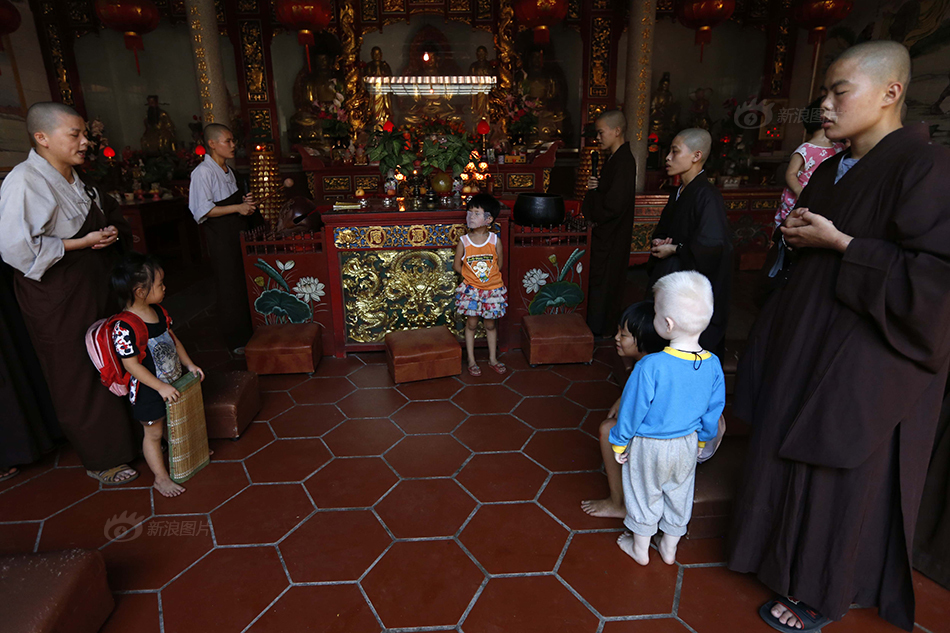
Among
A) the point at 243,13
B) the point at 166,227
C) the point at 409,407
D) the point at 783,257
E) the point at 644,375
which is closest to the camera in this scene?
the point at 644,375

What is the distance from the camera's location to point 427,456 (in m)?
3.04

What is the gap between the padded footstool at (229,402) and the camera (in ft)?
10.4

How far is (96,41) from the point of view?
32.6ft

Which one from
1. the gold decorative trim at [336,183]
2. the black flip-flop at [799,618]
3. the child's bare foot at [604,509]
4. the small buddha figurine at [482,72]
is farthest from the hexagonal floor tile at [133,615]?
the small buddha figurine at [482,72]

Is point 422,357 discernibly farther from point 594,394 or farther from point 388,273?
point 594,394

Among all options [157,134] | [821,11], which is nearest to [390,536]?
[821,11]

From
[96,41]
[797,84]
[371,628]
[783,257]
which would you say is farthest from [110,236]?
[797,84]

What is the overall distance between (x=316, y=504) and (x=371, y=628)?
84cm

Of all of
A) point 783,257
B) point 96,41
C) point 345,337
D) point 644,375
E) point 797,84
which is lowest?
point 345,337

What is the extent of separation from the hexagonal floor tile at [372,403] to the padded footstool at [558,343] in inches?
44.1

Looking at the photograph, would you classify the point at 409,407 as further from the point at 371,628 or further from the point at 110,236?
the point at 110,236

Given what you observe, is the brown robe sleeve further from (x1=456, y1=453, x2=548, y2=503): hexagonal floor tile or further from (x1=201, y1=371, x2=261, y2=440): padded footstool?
(x1=201, y1=371, x2=261, y2=440): padded footstool

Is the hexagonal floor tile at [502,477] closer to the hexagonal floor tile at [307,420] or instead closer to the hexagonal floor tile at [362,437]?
the hexagonal floor tile at [362,437]

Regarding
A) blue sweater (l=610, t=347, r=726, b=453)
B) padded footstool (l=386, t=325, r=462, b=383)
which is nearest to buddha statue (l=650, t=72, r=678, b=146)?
padded footstool (l=386, t=325, r=462, b=383)
